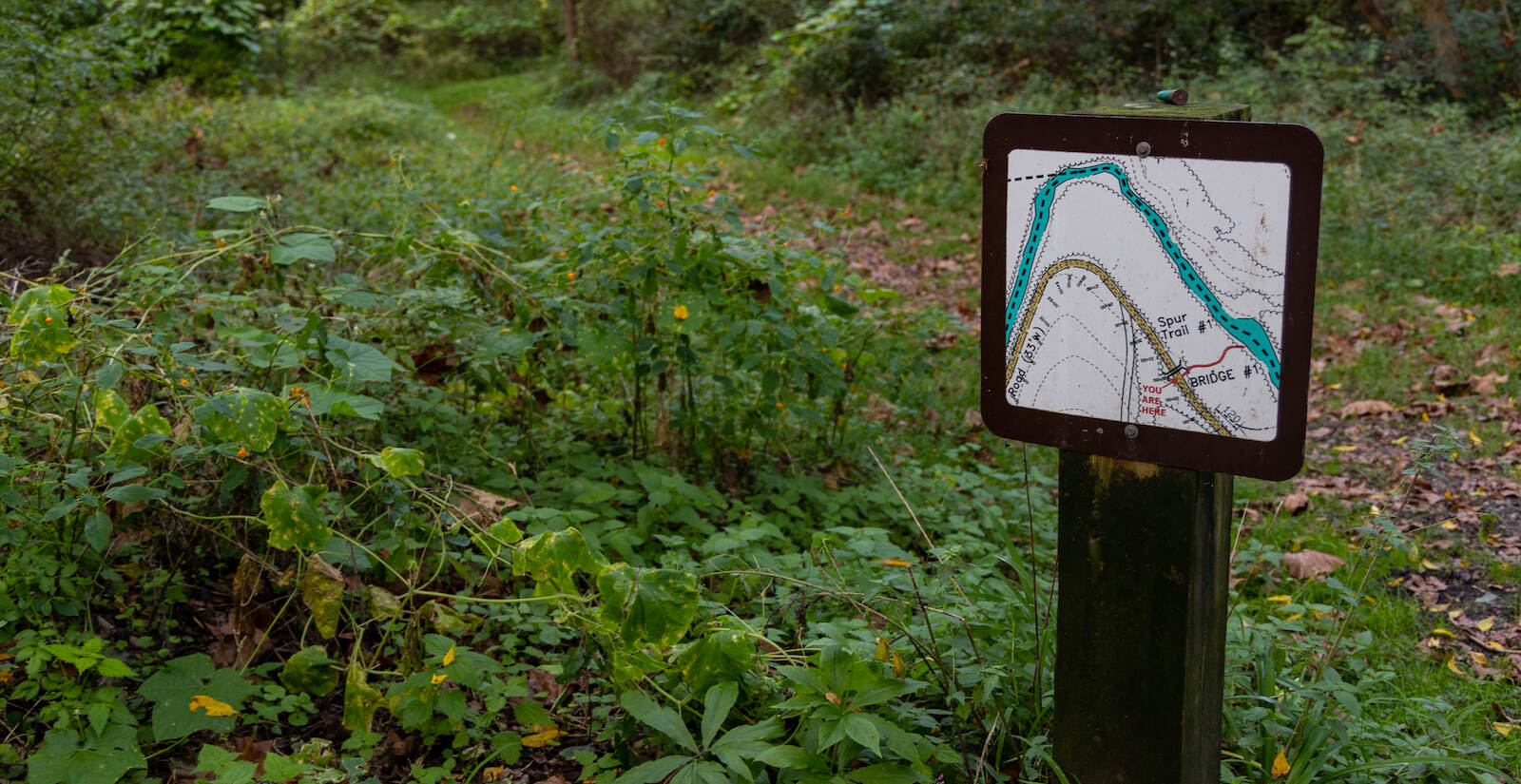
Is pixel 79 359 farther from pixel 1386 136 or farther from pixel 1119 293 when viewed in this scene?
pixel 1386 136

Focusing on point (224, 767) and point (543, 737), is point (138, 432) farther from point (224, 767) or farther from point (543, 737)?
point (543, 737)

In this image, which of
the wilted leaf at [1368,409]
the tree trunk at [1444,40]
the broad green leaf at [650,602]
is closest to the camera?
the broad green leaf at [650,602]

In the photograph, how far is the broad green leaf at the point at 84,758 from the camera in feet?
8.01

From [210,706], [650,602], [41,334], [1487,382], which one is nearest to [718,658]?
[650,602]

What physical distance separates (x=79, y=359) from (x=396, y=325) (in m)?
1.07

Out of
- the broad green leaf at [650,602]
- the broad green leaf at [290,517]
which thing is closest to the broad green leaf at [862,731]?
the broad green leaf at [650,602]

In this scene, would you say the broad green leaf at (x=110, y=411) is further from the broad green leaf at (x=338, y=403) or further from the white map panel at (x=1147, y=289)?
the white map panel at (x=1147, y=289)

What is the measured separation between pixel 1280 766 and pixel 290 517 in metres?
2.34

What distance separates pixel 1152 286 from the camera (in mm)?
1994

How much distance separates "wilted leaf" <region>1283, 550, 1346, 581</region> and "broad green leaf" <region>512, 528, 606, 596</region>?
294cm

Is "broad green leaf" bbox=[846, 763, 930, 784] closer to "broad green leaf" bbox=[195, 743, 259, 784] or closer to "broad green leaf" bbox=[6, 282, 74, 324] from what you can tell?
"broad green leaf" bbox=[195, 743, 259, 784]

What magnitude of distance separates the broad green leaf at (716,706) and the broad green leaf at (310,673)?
1.12 m

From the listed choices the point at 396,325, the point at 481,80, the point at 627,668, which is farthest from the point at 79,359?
the point at 481,80

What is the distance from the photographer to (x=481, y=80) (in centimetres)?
2052
